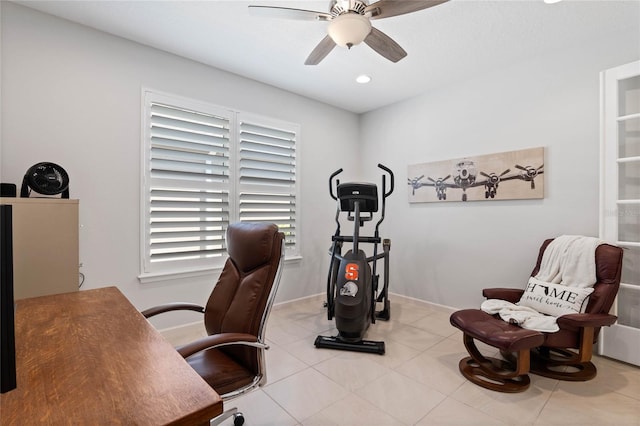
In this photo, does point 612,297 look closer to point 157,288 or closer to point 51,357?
point 51,357

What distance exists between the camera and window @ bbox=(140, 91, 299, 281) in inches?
113

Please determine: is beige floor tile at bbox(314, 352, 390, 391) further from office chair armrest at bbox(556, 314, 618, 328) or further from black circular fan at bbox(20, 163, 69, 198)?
black circular fan at bbox(20, 163, 69, 198)

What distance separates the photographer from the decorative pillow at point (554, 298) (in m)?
2.30

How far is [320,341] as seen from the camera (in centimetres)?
277

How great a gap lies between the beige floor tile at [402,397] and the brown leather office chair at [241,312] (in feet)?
2.87

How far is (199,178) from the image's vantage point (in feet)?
10.3

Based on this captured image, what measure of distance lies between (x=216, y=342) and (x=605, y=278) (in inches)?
110

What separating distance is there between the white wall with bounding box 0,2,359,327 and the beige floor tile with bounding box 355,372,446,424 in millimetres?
1997

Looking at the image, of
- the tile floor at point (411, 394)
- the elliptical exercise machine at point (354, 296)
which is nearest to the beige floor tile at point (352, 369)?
the tile floor at point (411, 394)

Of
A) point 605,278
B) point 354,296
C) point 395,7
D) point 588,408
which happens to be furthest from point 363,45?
point 588,408

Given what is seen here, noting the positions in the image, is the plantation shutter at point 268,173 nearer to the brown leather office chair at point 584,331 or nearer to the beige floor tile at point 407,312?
the beige floor tile at point 407,312

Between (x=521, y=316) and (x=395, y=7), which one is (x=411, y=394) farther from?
(x=395, y=7)

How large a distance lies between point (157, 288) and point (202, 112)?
183cm

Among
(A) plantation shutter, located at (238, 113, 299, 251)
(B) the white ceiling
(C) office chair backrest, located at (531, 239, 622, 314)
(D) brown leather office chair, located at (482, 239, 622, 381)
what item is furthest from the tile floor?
(B) the white ceiling
